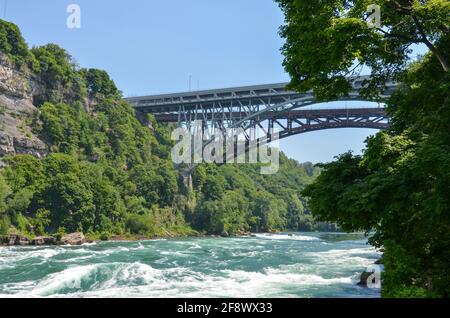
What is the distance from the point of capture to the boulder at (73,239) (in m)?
34.8

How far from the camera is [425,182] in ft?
Answer: 19.2

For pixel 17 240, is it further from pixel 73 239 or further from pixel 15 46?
pixel 15 46

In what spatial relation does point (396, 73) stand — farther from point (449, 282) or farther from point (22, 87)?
point (22, 87)

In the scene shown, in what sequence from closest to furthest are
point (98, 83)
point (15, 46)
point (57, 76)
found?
point (15, 46) < point (57, 76) < point (98, 83)

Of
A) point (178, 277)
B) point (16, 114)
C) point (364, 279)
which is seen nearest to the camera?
point (364, 279)

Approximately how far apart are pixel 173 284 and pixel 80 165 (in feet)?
102

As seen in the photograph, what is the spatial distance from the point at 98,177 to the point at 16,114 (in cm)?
1075

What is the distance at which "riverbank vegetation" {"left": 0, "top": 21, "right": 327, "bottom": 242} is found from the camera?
3856cm

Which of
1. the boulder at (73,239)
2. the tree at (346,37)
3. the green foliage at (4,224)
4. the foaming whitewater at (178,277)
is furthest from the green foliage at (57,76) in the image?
the tree at (346,37)

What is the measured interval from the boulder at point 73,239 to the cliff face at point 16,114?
10.9 metres

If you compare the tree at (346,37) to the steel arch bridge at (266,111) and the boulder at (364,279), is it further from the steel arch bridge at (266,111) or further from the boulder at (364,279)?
the steel arch bridge at (266,111)

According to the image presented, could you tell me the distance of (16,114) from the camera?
1747 inches

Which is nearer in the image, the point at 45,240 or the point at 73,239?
the point at 45,240

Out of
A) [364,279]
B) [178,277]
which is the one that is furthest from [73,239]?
[364,279]
